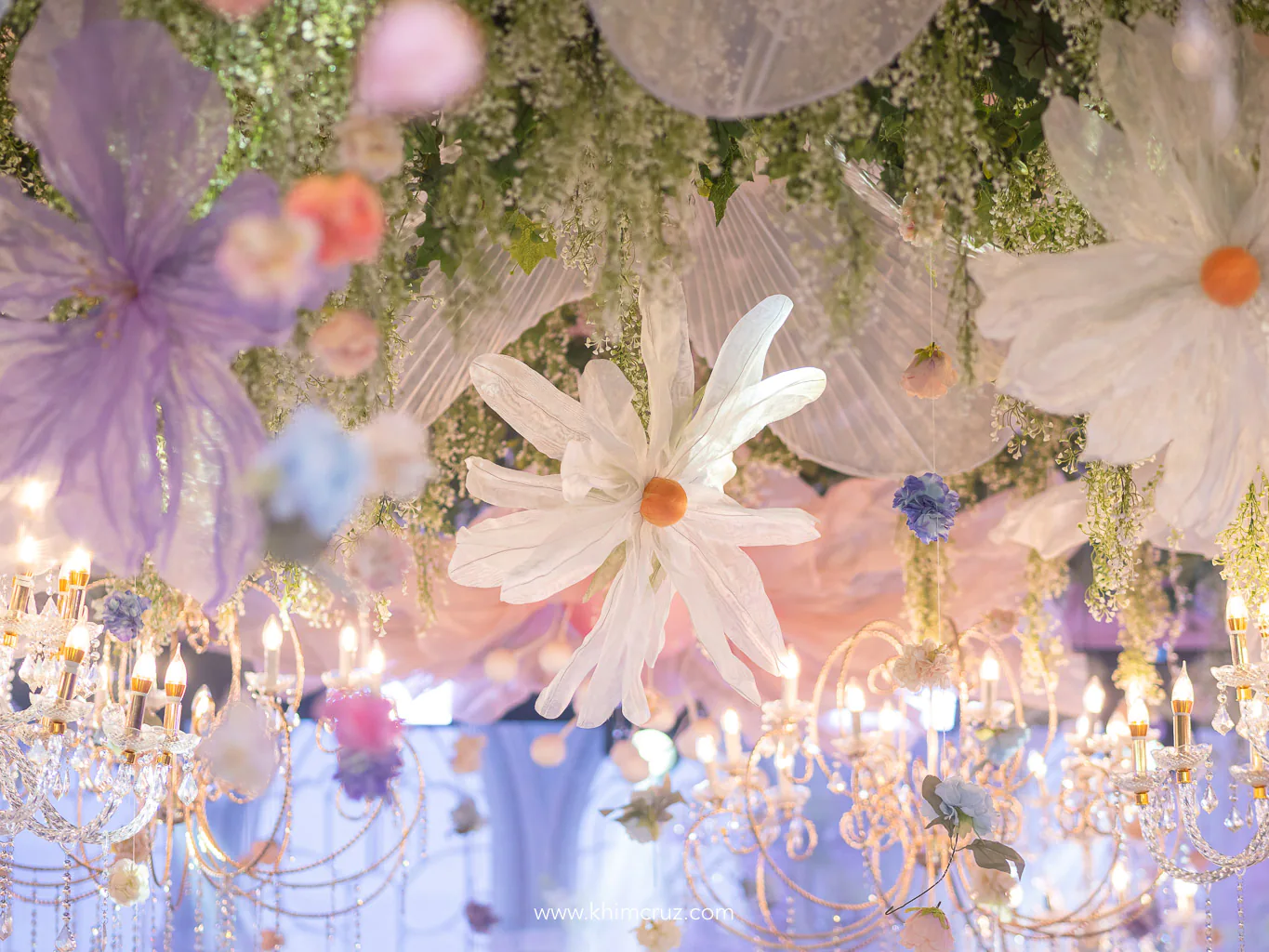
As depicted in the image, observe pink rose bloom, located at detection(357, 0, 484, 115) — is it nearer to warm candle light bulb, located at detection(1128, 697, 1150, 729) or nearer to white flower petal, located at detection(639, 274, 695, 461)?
white flower petal, located at detection(639, 274, 695, 461)

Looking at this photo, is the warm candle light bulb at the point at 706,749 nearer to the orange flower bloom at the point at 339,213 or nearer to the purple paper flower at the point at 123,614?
the purple paper flower at the point at 123,614

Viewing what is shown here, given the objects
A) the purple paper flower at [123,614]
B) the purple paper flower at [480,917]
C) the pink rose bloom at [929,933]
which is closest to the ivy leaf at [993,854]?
the pink rose bloom at [929,933]

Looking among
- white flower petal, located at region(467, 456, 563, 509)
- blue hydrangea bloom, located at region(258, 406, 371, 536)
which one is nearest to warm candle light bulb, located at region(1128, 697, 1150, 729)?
white flower petal, located at region(467, 456, 563, 509)

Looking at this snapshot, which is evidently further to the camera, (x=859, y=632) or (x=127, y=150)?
(x=859, y=632)

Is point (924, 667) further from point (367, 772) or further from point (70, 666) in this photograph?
point (70, 666)

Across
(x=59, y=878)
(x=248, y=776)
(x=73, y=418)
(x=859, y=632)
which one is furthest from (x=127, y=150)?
(x=59, y=878)

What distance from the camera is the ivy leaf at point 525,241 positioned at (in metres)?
1.45

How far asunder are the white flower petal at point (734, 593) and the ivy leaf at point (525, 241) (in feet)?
1.46

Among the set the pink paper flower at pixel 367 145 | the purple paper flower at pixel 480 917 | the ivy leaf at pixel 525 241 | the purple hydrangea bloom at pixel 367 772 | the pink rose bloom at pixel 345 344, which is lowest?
the purple paper flower at pixel 480 917

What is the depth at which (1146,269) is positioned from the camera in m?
1.06

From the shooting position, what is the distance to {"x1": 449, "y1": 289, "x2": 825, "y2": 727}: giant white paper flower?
52.0 inches

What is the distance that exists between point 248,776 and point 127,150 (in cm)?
149

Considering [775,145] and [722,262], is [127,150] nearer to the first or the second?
[775,145]

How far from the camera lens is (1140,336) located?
1.07 meters
